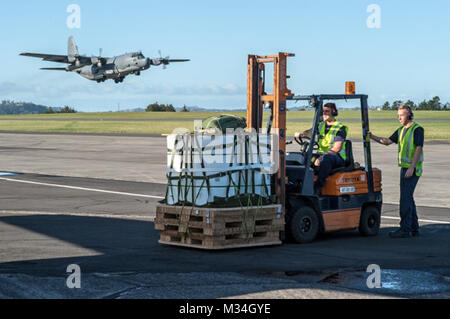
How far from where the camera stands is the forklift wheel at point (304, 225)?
11023 millimetres

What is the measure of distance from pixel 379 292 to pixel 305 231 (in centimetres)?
347

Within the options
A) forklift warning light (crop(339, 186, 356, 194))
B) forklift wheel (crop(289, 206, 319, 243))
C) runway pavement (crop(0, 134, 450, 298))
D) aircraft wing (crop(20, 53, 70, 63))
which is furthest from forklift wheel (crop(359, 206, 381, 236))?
aircraft wing (crop(20, 53, 70, 63))

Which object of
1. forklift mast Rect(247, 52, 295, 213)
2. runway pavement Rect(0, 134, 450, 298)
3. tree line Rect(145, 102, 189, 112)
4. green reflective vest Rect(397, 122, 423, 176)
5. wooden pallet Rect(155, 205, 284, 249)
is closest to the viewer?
runway pavement Rect(0, 134, 450, 298)

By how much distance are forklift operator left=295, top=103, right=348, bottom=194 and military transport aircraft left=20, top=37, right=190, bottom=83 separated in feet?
192

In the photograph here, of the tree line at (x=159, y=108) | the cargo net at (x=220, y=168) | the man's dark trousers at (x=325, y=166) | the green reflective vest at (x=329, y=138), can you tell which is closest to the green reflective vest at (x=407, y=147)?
the green reflective vest at (x=329, y=138)

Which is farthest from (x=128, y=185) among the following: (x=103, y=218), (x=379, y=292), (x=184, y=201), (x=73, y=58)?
(x=73, y=58)

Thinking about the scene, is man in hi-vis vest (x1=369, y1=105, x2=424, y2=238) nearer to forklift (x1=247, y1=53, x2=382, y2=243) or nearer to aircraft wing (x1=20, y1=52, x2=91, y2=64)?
forklift (x1=247, y1=53, x2=382, y2=243)

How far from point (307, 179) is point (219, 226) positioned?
172 centimetres

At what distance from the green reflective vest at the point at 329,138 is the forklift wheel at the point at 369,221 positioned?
1083 mm

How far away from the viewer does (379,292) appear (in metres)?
7.81

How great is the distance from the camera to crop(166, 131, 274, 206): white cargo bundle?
33.9 ft

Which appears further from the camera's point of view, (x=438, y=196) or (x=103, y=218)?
(x=438, y=196)

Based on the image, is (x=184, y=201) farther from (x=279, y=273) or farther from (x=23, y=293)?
(x=23, y=293)

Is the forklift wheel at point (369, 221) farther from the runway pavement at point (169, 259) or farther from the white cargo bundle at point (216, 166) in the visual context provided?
the white cargo bundle at point (216, 166)
